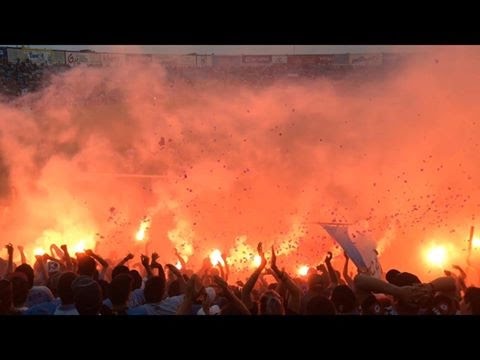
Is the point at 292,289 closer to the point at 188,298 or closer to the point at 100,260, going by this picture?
the point at 188,298

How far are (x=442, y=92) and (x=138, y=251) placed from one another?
14.4 feet

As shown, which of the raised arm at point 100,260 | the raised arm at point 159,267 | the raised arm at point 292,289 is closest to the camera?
the raised arm at point 292,289

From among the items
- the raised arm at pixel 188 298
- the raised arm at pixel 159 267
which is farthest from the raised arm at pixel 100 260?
the raised arm at pixel 188 298

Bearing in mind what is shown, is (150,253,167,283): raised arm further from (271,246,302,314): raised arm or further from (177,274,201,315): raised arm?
(271,246,302,314): raised arm

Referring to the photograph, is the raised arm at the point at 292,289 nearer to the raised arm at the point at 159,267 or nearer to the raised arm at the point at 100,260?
the raised arm at the point at 159,267

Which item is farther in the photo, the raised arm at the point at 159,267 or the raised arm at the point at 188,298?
the raised arm at the point at 159,267

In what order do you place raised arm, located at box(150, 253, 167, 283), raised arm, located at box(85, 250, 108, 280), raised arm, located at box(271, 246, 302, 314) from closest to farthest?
raised arm, located at box(271, 246, 302, 314)
raised arm, located at box(150, 253, 167, 283)
raised arm, located at box(85, 250, 108, 280)

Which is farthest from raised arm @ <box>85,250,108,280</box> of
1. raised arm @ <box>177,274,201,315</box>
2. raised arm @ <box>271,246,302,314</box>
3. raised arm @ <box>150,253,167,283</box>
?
raised arm @ <box>271,246,302,314</box>

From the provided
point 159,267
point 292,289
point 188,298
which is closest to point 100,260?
point 159,267

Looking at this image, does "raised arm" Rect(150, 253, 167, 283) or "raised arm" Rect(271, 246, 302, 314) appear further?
"raised arm" Rect(150, 253, 167, 283)
